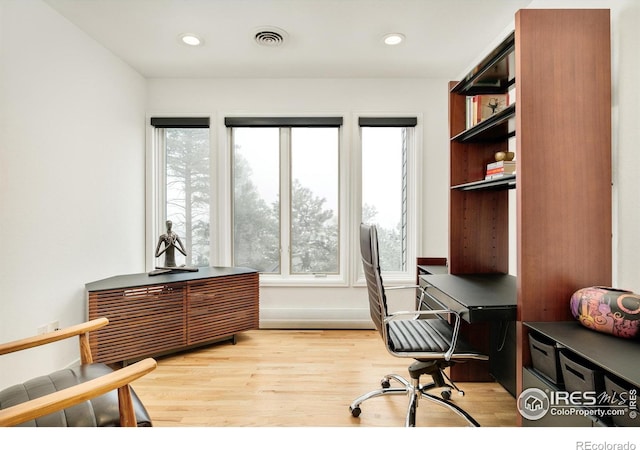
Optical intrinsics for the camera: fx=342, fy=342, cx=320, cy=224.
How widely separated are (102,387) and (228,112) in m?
2.94

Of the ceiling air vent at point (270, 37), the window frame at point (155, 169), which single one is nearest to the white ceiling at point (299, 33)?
the ceiling air vent at point (270, 37)

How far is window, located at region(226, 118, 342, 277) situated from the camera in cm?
360

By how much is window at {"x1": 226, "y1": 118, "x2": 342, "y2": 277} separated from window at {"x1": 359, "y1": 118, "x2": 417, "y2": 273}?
1.05 ft

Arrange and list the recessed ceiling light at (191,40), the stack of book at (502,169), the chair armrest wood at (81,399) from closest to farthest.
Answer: the chair armrest wood at (81,399)
the stack of book at (502,169)
the recessed ceiling light at (191,40)

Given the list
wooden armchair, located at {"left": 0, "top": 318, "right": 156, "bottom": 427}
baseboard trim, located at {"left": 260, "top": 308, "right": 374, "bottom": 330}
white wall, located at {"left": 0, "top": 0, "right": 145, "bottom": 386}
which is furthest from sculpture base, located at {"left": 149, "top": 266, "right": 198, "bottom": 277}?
wooden armchair, located at {"left": 0, "top": 318, "right": 156, "bottom": 427}

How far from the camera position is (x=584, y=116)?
1.60 m

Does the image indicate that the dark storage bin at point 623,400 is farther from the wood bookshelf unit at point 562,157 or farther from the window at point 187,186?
the window at point 187,186

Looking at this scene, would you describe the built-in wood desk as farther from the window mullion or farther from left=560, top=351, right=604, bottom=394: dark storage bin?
the window mullion

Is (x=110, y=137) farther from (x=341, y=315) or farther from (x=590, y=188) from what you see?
(x=590, y=188)

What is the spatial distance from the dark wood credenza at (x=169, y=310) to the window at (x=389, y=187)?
4.61ft

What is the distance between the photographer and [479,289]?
195cm

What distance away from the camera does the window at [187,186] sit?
3611 mm

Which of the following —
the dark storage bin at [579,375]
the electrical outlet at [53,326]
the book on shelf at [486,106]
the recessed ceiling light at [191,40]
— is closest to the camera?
the dark storage bin at [579,375]
